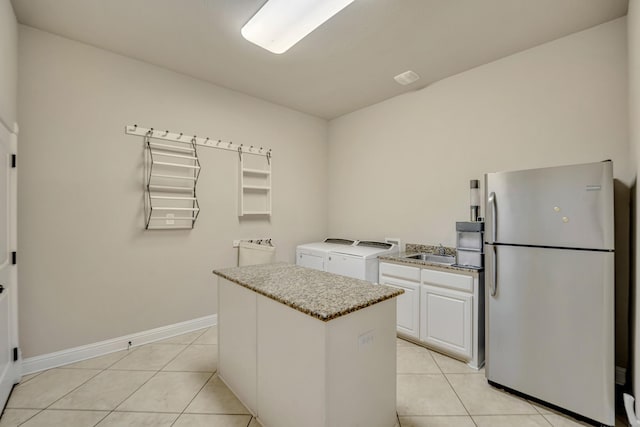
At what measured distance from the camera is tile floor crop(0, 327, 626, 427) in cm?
174

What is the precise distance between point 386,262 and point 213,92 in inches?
106

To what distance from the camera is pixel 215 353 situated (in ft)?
8.50

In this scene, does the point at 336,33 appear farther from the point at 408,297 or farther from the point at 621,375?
the point at 621,375

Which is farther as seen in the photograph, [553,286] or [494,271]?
[494,271]

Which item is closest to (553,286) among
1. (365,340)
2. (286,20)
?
(365,340)

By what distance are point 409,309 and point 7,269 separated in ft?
10.4

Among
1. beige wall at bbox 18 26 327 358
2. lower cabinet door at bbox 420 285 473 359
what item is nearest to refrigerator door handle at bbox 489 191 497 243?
lower cabinet door at bbox 420 285 473 359

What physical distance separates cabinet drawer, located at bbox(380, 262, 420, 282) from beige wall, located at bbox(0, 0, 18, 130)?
3169mm

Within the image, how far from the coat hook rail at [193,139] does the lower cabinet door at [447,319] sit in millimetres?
2483

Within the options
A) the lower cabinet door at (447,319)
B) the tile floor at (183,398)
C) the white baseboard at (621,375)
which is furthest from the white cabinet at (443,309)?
the white baseboard at (621,375)

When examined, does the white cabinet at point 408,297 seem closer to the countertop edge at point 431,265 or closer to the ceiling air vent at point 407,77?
the countertop edge at point 431,265

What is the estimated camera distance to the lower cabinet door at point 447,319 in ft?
7.82

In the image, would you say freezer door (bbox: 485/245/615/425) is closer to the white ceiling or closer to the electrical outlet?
the electrical outlet

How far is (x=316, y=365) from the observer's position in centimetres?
129
